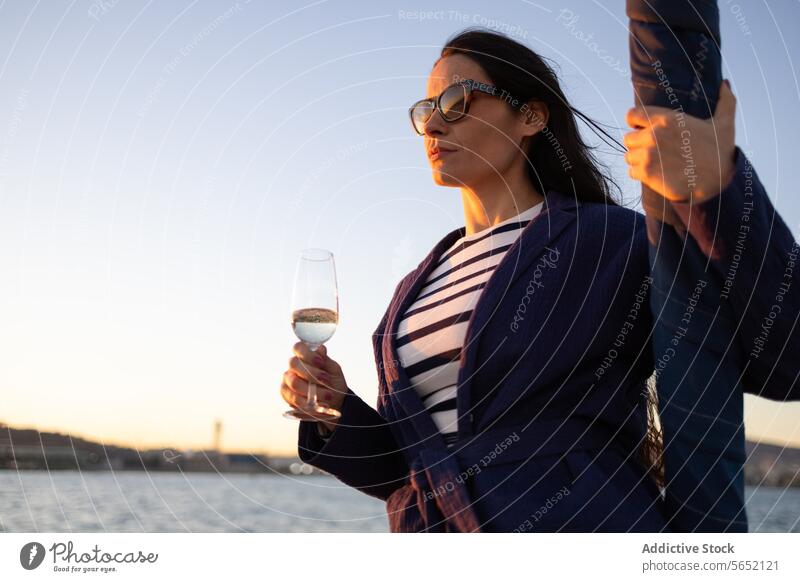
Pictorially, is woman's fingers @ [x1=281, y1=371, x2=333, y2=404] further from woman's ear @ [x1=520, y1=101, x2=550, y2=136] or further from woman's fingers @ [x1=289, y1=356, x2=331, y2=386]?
woman's ear @ [x1=520, y1=101, x2=550, y2=136]

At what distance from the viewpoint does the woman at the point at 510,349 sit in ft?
6.70

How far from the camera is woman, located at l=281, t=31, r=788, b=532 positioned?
2.04 m

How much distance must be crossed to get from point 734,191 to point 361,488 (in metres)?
1.53

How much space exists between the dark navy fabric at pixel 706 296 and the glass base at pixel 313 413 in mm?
A: 921

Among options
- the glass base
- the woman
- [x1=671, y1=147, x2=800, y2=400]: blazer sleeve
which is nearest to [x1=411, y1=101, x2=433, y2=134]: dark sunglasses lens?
the woman

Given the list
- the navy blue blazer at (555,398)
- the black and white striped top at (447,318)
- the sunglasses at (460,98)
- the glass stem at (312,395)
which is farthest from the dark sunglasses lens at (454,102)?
the glass stem at (312,395)

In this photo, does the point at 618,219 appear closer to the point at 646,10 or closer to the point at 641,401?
the point at 641,401

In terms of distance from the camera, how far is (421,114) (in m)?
2.71

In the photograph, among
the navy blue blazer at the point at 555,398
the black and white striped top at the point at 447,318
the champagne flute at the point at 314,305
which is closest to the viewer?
the navy blue blazer at the point at 555,398

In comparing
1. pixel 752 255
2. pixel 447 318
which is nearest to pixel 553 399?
pixel 447 318

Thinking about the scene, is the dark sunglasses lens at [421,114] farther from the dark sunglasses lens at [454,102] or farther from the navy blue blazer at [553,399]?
the navy blue blazer at [553,399]

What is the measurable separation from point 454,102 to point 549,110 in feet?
1.04

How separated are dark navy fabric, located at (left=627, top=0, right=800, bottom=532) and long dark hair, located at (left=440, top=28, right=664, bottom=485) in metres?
0.83

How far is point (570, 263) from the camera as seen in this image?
2.21 m
